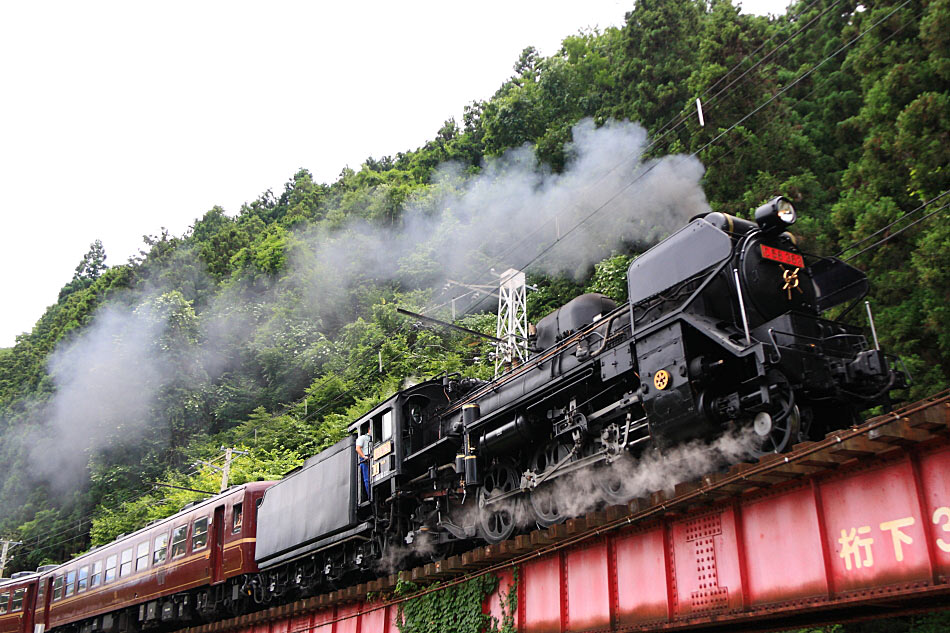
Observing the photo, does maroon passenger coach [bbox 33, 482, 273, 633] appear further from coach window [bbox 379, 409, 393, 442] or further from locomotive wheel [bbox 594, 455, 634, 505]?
locomotive wheel [bbox 594, 455, 634, 505]

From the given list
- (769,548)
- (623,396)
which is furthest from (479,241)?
(769,548)

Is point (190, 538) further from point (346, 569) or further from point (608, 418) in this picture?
point (608, 418)

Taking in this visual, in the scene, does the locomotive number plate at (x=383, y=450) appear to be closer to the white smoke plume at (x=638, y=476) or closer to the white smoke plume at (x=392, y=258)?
the white smoke plume at (x=638, y=476)

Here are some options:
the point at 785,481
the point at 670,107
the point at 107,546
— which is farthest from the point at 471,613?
the point at 670,107

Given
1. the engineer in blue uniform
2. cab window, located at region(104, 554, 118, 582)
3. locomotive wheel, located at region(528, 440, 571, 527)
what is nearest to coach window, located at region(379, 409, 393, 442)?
the engineer in blue uniform

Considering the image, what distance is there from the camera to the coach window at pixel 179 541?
1718 cm

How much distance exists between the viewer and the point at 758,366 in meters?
7.20

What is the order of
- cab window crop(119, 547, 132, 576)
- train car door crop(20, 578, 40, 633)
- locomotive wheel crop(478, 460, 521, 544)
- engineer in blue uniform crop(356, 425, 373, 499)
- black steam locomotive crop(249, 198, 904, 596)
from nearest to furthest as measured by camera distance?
black steam locomotive crop(249, 198, 904, 596) → locomotive wheel crop(478, 460, 521, 544) → engineer in blue uniform crop(356, 425, 373, 499) → cab window crop(119, 547, 132, 576) → train car door crop(20, 578, 40, 633)

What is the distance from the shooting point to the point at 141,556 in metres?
18.7

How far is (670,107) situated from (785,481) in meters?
21.9

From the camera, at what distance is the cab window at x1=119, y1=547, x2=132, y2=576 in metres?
19.2

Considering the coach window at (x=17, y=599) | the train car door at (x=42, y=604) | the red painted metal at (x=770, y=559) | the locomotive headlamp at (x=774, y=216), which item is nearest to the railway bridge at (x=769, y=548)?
the red painted metal at (x=770, y=559)

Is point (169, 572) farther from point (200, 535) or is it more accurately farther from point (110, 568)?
point (110, 568)

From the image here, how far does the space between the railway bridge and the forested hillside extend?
6.14 meters
